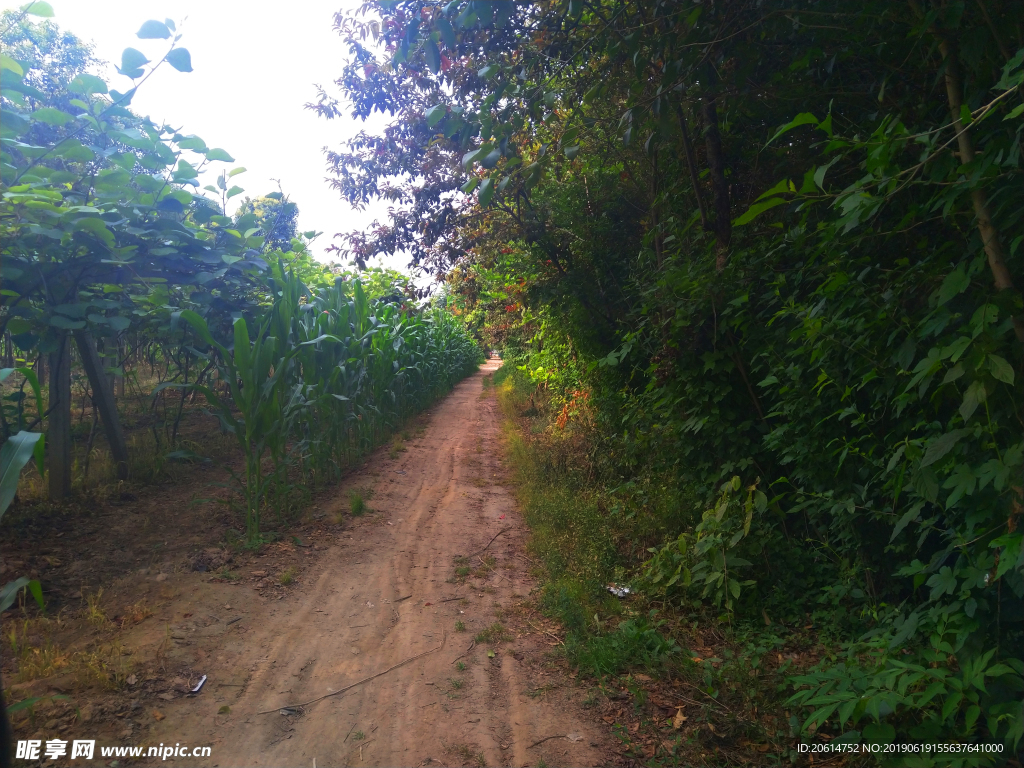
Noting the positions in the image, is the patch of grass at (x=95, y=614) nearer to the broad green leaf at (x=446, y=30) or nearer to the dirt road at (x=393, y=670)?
the dirt road at (x=393, y=670)

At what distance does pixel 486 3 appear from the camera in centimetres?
294

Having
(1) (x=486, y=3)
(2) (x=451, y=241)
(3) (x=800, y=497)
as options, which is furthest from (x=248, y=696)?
(2) (x=451, y=241)

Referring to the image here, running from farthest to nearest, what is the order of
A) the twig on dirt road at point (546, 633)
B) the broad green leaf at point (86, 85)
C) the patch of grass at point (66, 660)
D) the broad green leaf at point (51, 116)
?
the broad green leaf at point (86, 85), the broad green leaf at point (51, 116), the twig on dirt road at point (546, 633), the patch of grass at point (66, 660)

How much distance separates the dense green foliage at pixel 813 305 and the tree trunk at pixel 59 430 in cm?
374

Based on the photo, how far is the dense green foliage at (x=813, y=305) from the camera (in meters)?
2.26

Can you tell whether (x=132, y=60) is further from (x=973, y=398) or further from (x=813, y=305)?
(x=973, y=398)

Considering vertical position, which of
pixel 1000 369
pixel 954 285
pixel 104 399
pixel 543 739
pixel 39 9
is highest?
pixel 39 9

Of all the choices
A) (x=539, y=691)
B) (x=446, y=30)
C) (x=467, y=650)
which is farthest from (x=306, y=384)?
(x=539, y=691)

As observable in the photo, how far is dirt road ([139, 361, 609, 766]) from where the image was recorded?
274 cm

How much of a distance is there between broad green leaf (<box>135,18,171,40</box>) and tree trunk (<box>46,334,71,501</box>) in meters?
2.47

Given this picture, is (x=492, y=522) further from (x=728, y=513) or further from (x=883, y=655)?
(x=883, y=655)

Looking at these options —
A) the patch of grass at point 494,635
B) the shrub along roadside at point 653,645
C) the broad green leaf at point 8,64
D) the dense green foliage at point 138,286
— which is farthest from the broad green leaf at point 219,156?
the patch of grass at point 494,635

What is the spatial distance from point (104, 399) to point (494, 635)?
174 inches

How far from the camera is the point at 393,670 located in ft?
11.1
